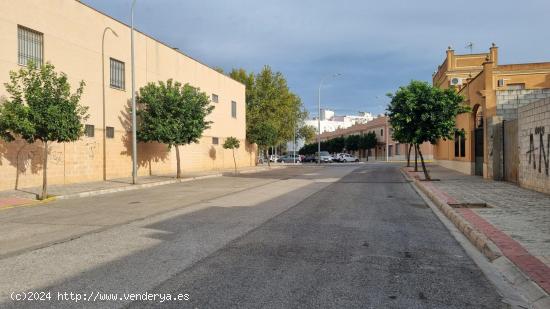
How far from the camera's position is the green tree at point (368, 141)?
3255 inches

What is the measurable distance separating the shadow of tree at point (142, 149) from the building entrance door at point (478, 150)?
58.7ft

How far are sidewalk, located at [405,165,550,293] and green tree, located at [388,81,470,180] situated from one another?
561 centimetres

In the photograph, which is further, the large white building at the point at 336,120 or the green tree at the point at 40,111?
the large white building at the point at 336,120

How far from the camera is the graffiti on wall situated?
14367 millimetres

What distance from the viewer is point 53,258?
655 cm

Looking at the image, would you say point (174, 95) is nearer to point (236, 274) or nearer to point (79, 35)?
point (79, 35)

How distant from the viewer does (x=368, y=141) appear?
83562mm

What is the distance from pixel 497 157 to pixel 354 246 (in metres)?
16.5

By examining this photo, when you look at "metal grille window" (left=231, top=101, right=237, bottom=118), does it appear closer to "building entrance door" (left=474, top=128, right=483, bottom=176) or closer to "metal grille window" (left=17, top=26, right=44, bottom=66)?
"building entrance door" (left=474, top=128, right=483, bottom=176)

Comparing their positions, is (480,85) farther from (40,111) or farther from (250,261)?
(250,261)

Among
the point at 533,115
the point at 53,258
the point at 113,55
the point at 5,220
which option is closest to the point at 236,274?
the point at 53,258

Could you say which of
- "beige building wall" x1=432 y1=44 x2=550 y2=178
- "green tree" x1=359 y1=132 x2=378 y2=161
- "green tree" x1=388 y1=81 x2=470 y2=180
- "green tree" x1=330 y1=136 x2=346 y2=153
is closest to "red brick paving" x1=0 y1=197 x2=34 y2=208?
"green tree" x1=388 y1=81 x2=470 y2=180

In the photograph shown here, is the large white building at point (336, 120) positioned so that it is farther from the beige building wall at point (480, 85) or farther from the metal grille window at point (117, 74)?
the metal grille window at point (117, 74)

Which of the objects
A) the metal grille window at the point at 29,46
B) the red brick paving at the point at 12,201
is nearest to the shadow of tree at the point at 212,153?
the metal grille window at the point at 29,46
